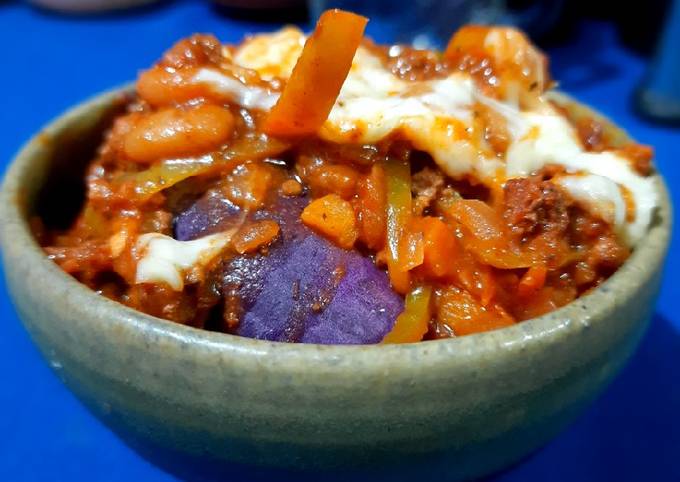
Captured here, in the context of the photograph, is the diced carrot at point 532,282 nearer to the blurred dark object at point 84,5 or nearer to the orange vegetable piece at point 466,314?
the orange vegetable piece at point 466,314

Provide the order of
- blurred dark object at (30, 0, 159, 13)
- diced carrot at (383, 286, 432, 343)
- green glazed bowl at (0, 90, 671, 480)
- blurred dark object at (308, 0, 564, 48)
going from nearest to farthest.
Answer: green glazed bowl at (0, 90, 671, 480), diced carrot at (383, 286, 432, 343), blurred dark object at (308, 0, 564, 48), blurred dark object at (30, 0, 159, 13)

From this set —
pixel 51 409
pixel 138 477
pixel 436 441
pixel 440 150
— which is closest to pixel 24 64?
pixel 51 409

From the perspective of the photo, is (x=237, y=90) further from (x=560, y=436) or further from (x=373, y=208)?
(x=560, y=436)

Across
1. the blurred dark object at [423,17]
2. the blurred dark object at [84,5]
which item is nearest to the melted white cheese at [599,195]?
the blurred dark object at [423,17]

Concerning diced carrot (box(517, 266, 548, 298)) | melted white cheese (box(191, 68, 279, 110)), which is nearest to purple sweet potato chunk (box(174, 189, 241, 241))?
melted white cheese (box(191, 68, 279, 110))

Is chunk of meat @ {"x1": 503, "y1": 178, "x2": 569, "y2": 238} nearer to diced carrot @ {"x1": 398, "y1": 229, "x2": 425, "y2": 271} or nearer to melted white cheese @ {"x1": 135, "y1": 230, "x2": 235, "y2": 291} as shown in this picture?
diced carrot @ {"x1": 398, "y1": 229, "x2": 425, "y2": 271}

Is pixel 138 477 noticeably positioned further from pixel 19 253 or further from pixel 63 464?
pixel 19 253
